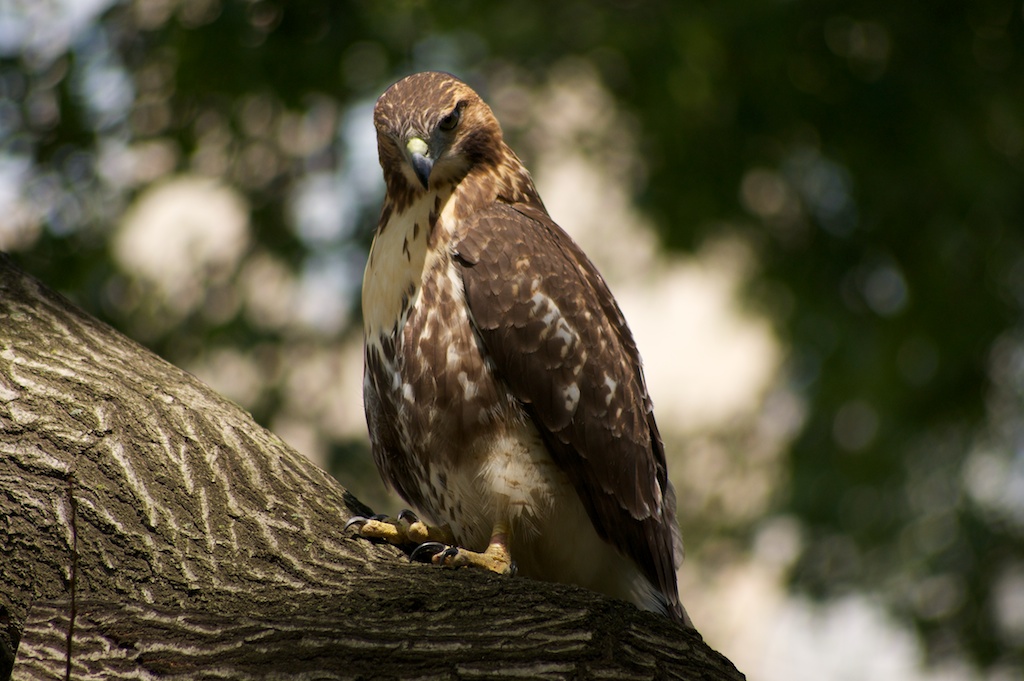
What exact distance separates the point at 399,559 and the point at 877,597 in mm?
7178


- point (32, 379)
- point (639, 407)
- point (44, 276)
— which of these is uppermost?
point (44, 276)

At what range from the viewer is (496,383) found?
11.6ft

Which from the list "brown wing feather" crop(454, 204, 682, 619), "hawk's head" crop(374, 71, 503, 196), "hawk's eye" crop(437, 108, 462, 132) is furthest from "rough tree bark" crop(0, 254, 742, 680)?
"hawk's eye" crop(437, 108, 462, 132)

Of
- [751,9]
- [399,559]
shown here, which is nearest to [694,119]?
[751,9]

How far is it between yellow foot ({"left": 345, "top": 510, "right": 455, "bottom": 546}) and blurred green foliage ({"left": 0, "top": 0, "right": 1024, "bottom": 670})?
4.34m

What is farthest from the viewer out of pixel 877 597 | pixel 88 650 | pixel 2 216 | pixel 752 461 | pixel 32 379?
pixel 752 461

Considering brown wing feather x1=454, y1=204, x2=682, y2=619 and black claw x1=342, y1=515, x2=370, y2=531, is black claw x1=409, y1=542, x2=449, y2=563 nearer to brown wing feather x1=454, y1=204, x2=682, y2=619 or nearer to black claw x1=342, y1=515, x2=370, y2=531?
black claw x1=342, y1=515, x2=370, y2=531

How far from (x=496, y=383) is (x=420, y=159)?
75cm

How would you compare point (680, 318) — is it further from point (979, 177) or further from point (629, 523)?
point (629, 523)

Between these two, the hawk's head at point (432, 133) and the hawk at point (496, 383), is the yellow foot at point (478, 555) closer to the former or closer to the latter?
the hawk at point (496, 383)

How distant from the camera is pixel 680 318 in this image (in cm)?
1552

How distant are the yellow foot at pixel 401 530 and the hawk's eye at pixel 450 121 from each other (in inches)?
50.1

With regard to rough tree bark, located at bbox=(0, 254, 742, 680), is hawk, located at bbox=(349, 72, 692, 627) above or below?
above

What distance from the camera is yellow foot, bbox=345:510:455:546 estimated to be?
3.04 meters
